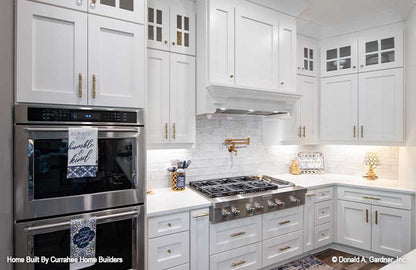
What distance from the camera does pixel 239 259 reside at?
223 centimetres

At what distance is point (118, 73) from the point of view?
164 centimetres

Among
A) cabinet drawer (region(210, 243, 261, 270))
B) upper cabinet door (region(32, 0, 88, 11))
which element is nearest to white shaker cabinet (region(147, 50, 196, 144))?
upper cabinet door (region(32, 0, 88, 11))

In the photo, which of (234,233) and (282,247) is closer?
(234,233)

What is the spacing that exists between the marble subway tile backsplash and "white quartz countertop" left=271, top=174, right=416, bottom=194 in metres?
0.22

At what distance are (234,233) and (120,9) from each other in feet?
6.93

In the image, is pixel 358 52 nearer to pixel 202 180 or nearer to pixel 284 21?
pixel 284 21

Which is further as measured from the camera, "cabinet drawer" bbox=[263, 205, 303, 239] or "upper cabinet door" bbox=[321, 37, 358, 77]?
"upper cabinet door" bbox=[321, 37, 358, 77]

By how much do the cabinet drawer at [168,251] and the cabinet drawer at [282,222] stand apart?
881mm

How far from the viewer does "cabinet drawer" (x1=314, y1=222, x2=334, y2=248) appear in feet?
9.19

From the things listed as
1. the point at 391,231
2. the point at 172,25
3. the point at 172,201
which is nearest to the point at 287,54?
the point at 172,25

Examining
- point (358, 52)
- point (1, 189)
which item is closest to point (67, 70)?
point (1, 189)

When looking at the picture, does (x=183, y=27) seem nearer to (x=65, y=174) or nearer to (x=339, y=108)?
(x=65, y=174)

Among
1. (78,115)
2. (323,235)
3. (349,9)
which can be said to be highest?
(349,9)

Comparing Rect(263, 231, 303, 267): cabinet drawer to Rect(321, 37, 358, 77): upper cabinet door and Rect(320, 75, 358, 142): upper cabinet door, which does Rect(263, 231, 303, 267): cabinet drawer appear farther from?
Rect(321, 37, 358, 77): upper cabinet door
